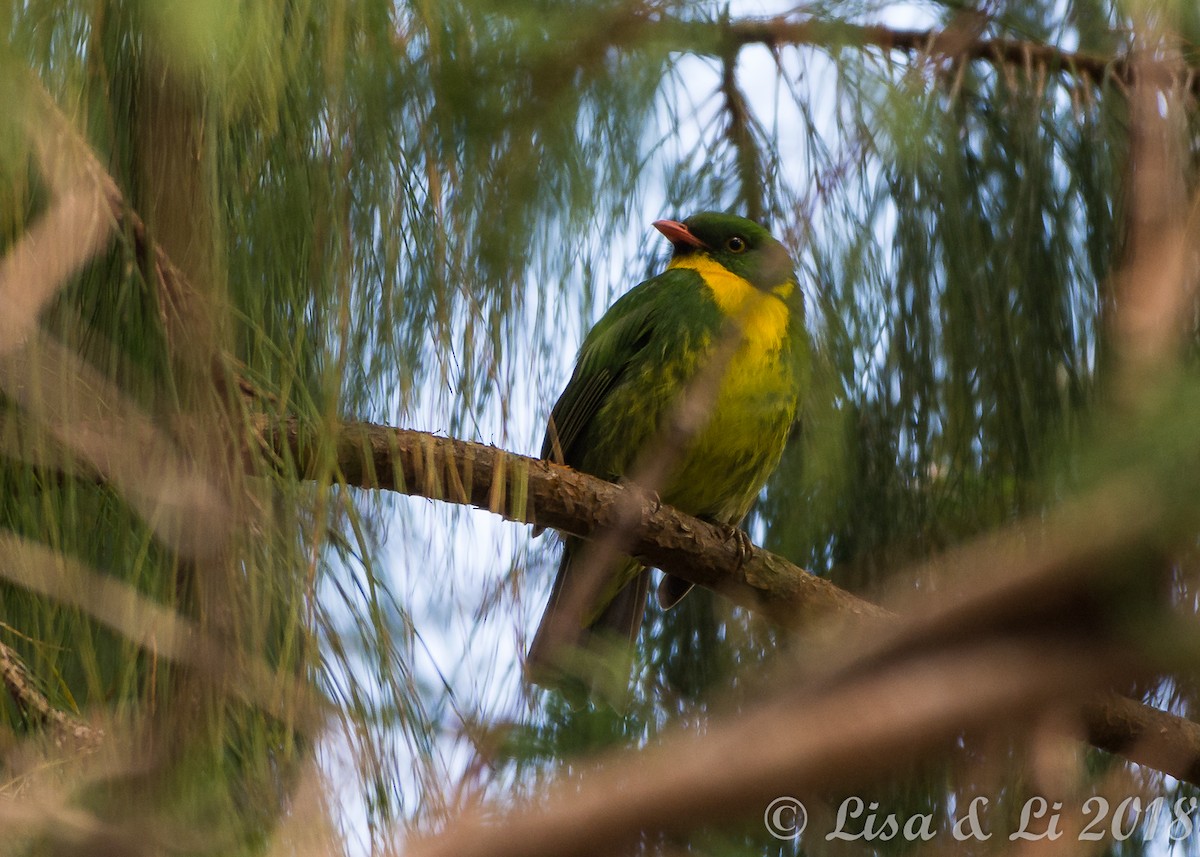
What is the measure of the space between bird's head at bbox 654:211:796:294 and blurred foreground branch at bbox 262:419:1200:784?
0.67 m

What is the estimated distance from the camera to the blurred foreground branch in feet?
2.12

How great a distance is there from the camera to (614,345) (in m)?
3.63

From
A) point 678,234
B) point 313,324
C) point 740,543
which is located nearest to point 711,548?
point 740,543

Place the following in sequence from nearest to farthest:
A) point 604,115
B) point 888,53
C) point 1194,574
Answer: point 1194,574 < point 604,115 < point 888,53

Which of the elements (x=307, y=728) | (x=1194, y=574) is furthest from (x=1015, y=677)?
(x=307, y=728)

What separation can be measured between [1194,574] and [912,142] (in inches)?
56.2

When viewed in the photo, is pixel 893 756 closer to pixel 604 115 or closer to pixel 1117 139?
pixel 604 115

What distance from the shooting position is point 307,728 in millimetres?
1223

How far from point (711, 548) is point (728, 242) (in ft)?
3.17

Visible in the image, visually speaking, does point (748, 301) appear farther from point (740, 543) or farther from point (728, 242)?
point (740, 543)

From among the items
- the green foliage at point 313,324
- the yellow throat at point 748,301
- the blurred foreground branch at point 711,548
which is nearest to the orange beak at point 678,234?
the yellow throat at point 748,301

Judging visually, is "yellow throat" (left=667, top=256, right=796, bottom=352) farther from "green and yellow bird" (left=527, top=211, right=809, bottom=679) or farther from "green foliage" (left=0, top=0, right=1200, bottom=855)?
"green foliage" (left=0, top=0, right=1200, bottom=855)

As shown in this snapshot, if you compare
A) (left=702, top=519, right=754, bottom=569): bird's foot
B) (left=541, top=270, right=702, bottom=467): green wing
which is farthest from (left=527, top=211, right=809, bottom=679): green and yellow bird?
(left=702, top=519, right=754, bottom=569): bird's foot

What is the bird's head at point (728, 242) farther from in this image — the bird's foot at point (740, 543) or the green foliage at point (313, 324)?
the green foliage at point (313, 324)
